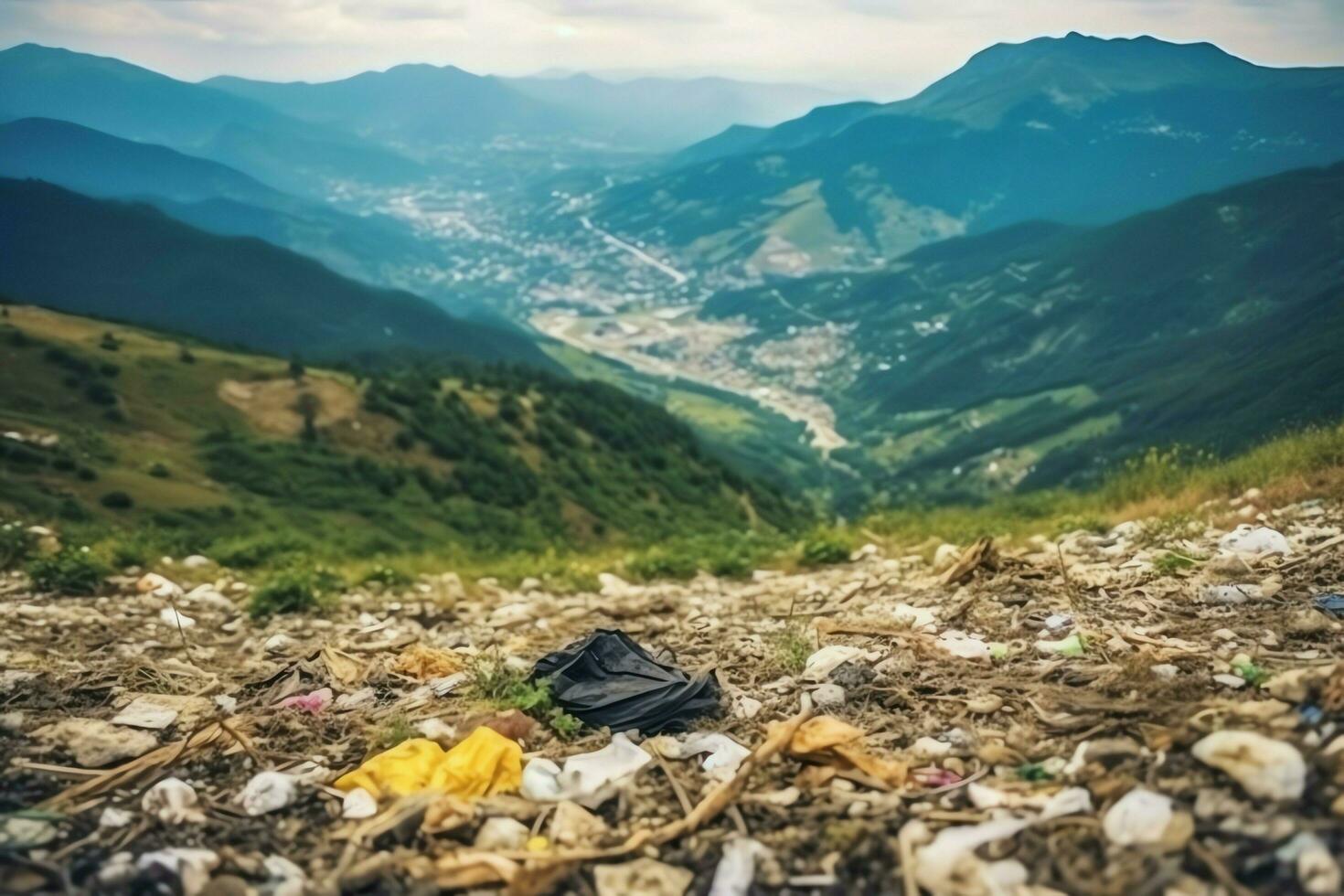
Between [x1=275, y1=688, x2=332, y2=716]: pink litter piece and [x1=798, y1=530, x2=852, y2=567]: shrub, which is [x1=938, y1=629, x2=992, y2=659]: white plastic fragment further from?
[x1=798, y1=530, x2=852, y2=567]: shrub

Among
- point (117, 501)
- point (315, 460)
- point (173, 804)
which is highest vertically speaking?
point (173, 804)

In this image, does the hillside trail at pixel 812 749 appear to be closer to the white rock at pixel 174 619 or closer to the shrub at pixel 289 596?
the white rock at pixel 174 619

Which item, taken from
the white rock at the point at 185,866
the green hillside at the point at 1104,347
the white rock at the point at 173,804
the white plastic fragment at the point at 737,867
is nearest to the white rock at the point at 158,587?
the white rock at the point at 173,804

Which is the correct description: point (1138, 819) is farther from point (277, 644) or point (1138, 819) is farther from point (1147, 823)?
point (277, 644)

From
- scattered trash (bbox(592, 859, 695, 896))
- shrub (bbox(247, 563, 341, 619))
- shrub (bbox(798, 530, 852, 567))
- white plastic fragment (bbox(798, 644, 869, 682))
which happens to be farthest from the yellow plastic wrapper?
shrub (bbox(798, 530, 852, 567))

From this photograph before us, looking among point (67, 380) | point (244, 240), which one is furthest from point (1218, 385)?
point (244, 240)

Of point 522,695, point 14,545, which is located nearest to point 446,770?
point 522,695
